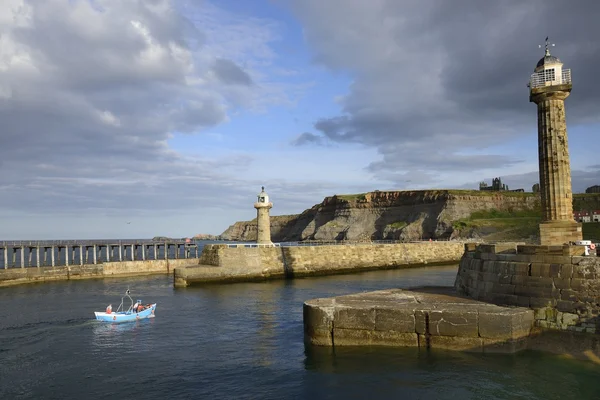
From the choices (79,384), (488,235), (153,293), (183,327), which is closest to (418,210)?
(488,235)

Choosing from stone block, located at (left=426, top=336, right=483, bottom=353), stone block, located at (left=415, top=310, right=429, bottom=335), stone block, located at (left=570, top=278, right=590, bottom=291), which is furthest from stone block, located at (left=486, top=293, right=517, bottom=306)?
stone block, located at (left=415, top=310, right=429, bottom=335)

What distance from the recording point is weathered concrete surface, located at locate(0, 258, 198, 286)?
4212 cm

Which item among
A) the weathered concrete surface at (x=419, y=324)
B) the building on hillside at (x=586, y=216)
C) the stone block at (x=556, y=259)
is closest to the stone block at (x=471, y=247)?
the weathered concrete surface at (x=419, y=324)

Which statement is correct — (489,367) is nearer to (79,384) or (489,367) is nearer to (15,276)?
(79,384)

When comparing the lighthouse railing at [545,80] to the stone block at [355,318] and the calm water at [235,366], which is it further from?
the stone block at [355,318]

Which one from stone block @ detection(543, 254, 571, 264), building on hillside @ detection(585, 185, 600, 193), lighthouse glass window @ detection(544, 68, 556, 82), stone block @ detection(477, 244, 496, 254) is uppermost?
lighthouse glass window @ detection(544, 68, 556, 82)

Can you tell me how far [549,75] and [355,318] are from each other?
1466 cm

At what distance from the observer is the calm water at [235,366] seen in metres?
12.5

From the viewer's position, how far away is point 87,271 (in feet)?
152

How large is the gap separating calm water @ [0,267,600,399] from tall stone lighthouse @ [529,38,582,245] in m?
7.96

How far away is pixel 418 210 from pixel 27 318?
312 feet

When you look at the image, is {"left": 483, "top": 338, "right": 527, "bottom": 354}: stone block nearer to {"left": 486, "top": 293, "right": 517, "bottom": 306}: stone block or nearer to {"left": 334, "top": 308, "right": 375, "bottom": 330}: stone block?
{"left": 486, "top": 293, "right": 517, "bottom": 306}: stone block

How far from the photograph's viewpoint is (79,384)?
14086 millimetres

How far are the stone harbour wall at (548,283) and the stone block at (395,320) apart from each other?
3713 millimetres
